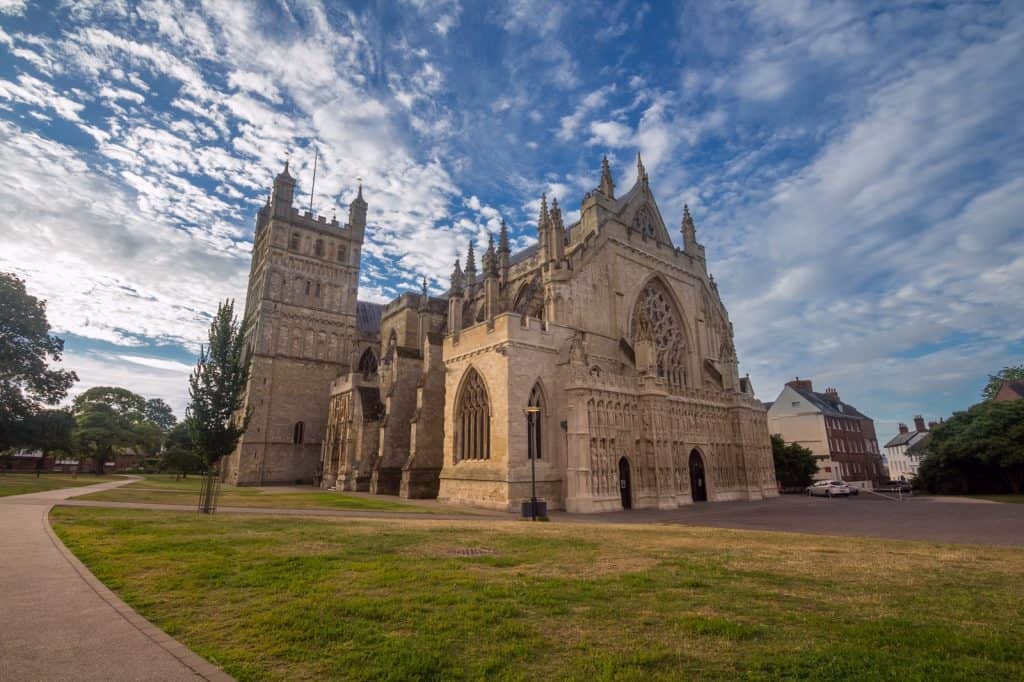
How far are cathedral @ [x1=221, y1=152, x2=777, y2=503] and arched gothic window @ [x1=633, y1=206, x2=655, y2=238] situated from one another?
12 cm

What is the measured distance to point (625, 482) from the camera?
2597 cm

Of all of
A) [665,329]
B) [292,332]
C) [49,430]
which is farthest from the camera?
[292,332]

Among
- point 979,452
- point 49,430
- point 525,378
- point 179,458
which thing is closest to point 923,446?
point 979,452

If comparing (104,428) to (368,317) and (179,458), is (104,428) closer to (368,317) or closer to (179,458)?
(179,458)

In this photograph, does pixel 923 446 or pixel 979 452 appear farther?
pixel 923 446

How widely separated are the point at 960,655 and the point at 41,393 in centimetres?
5061

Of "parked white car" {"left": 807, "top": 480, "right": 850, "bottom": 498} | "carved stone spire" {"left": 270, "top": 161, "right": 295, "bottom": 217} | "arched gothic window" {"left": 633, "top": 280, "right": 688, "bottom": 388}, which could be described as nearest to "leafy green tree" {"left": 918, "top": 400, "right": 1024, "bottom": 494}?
"parked white car" {"left": 807, "top": 480, "right": 850, "bottom": 498}

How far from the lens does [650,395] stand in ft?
87.6

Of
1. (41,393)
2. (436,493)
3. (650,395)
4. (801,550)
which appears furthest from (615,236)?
(41,393)

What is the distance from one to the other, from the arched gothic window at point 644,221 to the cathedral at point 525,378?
12 centimetres

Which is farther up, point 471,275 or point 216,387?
point 471,275

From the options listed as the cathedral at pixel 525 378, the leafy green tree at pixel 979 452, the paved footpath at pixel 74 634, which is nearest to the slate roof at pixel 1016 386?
the leafy green tree at pixel 979 452

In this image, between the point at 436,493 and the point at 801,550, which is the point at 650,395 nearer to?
the point at 436,493

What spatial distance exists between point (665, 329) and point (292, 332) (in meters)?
32.2
